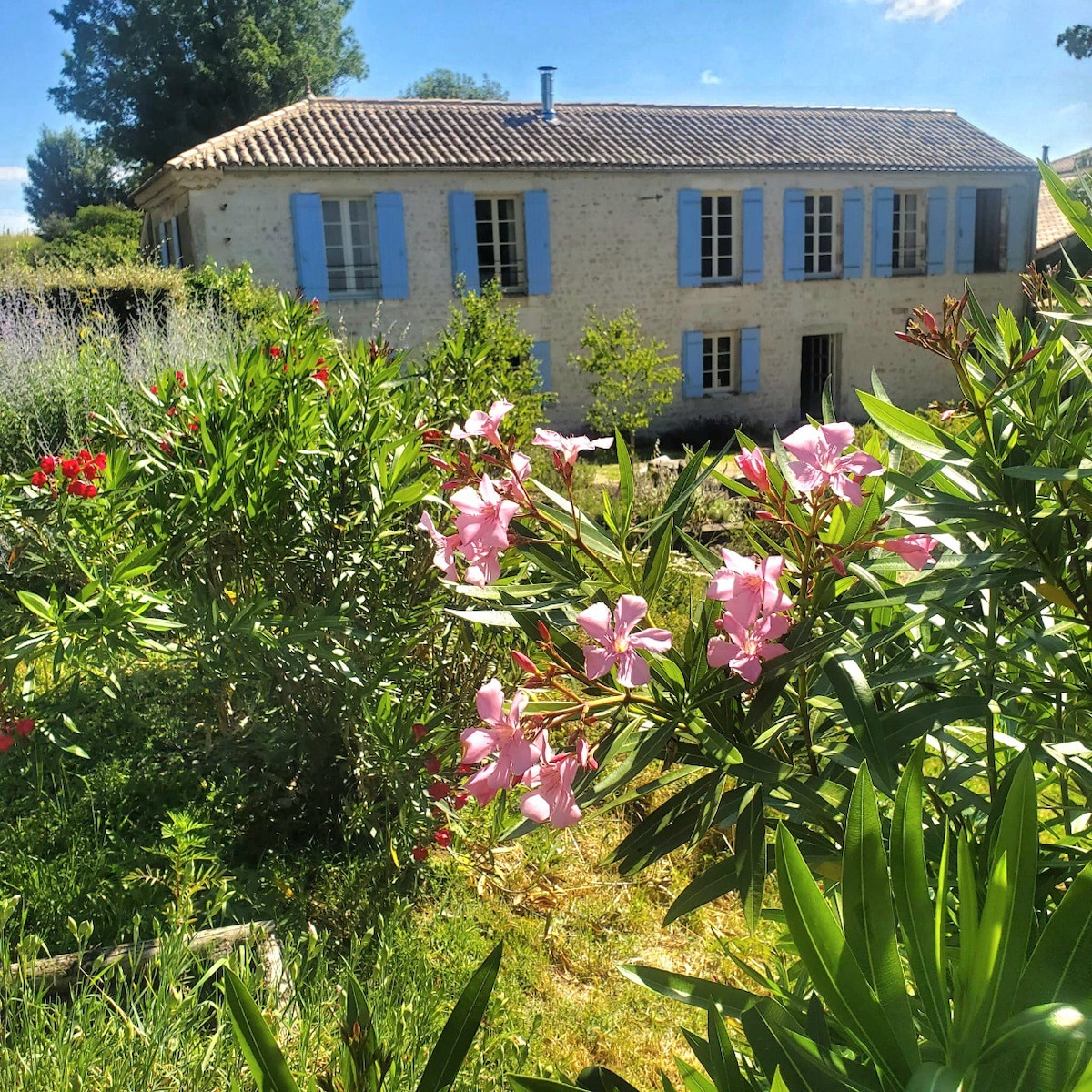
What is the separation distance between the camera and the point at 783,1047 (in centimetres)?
78

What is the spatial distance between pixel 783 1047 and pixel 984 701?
0.54 m

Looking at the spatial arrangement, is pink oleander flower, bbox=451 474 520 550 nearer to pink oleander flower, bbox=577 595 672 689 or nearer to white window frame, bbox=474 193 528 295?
pink oleander flower, bbox=577 595 672 689

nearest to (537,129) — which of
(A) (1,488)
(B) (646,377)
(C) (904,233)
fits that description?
(B) (646,377)

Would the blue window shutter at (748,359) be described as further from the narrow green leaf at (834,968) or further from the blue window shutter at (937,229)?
the narrow green leaf at (834,968)

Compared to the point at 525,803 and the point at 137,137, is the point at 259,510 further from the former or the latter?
the point at 137,137

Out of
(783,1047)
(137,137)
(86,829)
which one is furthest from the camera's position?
(137,137)

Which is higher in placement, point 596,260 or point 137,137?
point 137,137

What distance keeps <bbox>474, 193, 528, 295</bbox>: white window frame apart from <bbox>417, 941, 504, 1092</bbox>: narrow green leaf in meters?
13.0

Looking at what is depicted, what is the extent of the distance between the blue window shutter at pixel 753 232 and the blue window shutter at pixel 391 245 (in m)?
5.38

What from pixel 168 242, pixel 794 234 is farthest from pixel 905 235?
pixel 168 242

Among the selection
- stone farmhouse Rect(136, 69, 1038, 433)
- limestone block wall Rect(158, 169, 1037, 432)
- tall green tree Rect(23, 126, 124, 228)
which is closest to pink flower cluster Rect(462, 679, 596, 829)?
limestone block wall Rect(158, 169, 1037, 432)

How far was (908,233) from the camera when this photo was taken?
1627 cm

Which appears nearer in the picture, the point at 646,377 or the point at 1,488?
the point at 1,488

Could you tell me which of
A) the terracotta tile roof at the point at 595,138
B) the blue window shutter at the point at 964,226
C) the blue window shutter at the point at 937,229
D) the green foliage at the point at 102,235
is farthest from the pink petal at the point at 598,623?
the green foliage at the point at 102,235
